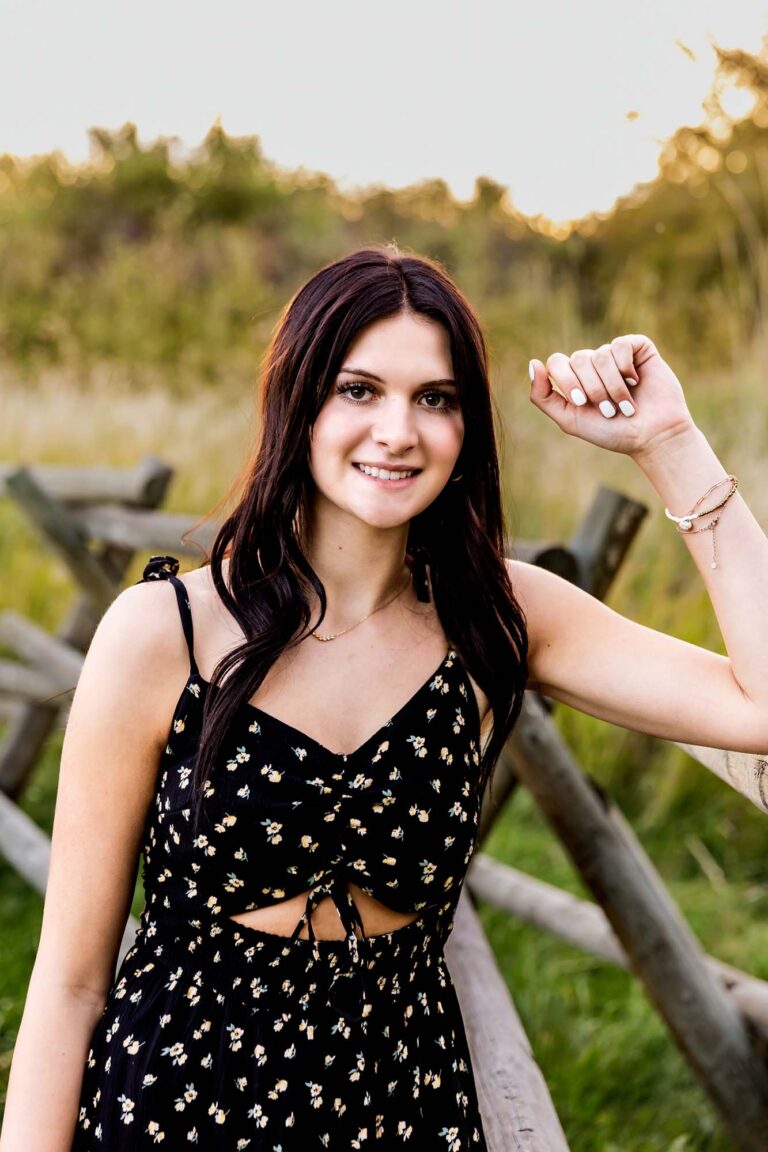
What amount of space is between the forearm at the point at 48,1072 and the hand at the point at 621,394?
3.83 feet

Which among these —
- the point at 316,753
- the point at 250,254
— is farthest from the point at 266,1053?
the point at 250,254

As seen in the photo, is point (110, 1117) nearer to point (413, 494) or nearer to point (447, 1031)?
point (447, 1031)

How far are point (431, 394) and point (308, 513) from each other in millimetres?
289

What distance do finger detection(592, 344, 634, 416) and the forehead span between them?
259 millimetres

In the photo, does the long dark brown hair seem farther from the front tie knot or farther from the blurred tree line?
the blurred tree line

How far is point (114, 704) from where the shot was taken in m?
1.68

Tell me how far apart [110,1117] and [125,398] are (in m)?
9.32

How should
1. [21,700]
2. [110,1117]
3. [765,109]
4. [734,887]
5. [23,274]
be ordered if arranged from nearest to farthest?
1. [110,1117]
2. [765,109]
3. [734,887]
4. [21,700]
5. [23,274]

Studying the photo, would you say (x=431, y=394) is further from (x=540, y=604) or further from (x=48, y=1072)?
(x=48, y=1072)

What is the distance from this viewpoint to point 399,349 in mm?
1746

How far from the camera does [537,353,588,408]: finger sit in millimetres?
1878

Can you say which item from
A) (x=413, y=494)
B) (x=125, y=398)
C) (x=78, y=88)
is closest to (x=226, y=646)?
(x=413, y=494)

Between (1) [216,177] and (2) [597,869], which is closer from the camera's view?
(2) [597,869]

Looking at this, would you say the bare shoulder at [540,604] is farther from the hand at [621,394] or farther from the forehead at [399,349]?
the forehead at [399,349]
